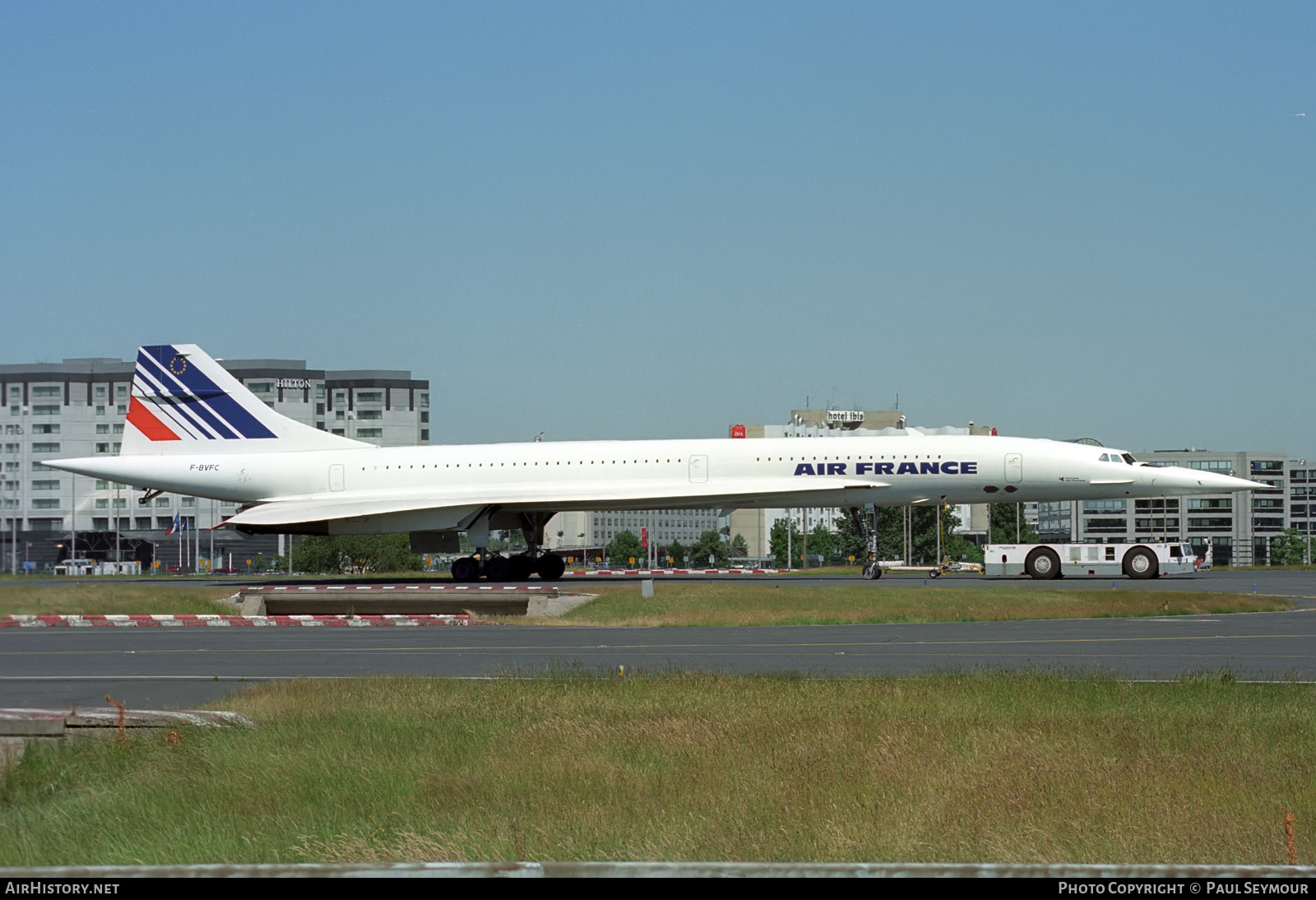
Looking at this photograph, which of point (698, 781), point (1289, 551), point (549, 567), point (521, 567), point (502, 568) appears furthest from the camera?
point (1289, 551)

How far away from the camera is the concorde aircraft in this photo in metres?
42.3

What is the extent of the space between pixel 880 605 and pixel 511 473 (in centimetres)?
1869

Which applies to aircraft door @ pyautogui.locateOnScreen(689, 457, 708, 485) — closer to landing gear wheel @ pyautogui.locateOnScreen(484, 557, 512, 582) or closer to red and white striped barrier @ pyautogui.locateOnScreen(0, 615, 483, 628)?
landing gear wheel @ pyautogui.locateOnScreen(484, 557, 512, 582)

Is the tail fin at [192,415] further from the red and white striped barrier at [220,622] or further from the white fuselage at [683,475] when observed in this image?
the red and white striped barrier at [220,622]

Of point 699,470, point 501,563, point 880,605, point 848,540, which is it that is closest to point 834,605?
point 880,605

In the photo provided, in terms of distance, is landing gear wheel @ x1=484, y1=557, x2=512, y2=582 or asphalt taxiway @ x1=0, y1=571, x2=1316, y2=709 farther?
landing gear wheel @ x1=484, y1=557, x2=512, y2=582

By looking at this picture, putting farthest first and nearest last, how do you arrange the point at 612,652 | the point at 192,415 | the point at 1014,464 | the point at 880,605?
the point at 192,415 < the point at 1014,464 < the point at 880,605 < the point at 612,652

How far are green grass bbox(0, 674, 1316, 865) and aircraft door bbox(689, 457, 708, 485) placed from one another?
97.8 feet

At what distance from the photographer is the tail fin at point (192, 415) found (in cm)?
4709

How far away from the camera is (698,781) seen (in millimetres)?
9094

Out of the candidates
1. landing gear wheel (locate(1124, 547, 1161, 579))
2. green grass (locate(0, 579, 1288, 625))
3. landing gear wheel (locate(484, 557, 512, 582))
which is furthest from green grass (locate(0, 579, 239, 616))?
landing gear wheel (locate(1124, 547, 1161, 579))

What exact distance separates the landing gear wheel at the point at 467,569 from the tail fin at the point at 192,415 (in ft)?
21.5

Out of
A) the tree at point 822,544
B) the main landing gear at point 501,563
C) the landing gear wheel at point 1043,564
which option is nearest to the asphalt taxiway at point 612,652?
the landing gear wheel at point 1043,564

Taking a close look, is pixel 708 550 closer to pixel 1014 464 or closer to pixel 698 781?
pixel 1014 464
